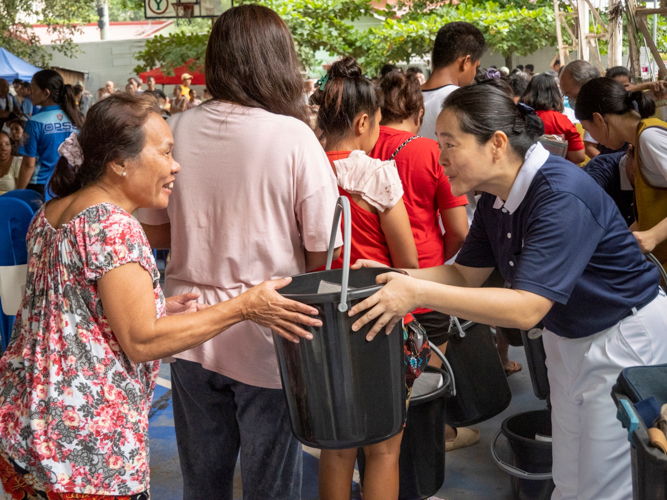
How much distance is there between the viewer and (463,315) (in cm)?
171

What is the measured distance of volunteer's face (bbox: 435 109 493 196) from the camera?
1832 millimetres

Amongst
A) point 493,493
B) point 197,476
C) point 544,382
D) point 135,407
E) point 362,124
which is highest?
point 362,124

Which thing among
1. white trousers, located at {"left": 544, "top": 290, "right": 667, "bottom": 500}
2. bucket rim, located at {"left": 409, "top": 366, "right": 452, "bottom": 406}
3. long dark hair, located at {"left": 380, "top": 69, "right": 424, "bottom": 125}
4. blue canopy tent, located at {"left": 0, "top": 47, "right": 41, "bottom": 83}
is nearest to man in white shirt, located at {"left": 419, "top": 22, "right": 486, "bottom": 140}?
long dark hair, located at {"left": 380, "top": 69, "right": 424, "bottom": 125}

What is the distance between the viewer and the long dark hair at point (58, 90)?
562 cm

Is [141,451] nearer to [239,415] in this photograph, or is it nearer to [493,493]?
[239,415]

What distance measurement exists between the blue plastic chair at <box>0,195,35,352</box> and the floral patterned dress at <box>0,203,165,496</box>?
1.09 m

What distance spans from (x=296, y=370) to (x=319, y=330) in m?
0.15

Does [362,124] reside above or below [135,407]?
above

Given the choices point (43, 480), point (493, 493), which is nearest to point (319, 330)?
point (43, 480)

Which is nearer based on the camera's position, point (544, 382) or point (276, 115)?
point (276, 115)

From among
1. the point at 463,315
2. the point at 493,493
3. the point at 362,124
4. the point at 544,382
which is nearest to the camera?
the point at 463,315

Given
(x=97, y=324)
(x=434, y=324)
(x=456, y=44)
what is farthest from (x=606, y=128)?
(x=97, y=324)

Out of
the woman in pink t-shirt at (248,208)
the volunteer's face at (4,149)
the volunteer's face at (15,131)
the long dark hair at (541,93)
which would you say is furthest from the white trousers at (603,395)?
the volunteer's face at (15,131)

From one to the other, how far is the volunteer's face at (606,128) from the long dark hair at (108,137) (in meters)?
2.28
